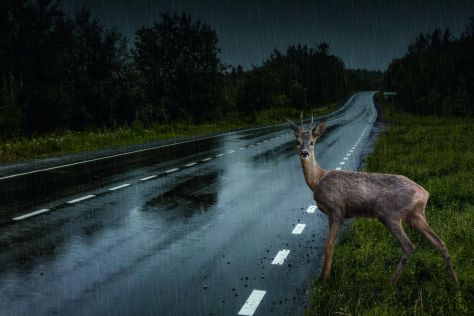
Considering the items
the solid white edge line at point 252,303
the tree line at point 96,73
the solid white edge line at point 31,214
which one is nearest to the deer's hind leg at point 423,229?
the solid white edge line at point 252,303

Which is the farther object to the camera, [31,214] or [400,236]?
[31,214]

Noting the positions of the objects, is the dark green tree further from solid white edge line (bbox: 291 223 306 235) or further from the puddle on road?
solid white edge line (bbox: 291 223 306 235)

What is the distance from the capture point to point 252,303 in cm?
526

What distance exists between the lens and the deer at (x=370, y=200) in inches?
214

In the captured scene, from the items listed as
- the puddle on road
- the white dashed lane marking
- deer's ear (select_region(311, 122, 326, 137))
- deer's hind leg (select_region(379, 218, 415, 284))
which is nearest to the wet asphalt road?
the puddle on road

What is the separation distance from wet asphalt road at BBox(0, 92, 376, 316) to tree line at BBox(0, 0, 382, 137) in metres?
18.6

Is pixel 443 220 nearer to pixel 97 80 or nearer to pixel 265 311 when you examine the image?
pixel 265 311

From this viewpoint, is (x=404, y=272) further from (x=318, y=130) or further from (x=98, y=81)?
(x=98, y=81)

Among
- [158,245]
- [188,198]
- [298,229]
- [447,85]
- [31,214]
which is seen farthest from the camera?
[447,85]

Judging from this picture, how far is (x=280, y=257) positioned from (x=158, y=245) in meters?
1.83

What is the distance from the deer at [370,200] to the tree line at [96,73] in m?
25.2

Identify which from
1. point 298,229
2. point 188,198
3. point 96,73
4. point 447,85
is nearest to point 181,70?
point 96,73

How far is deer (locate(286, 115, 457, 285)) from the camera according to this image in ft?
17.8

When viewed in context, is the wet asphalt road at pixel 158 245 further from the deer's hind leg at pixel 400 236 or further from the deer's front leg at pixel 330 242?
the deer's hind leg at pixel 400 236
